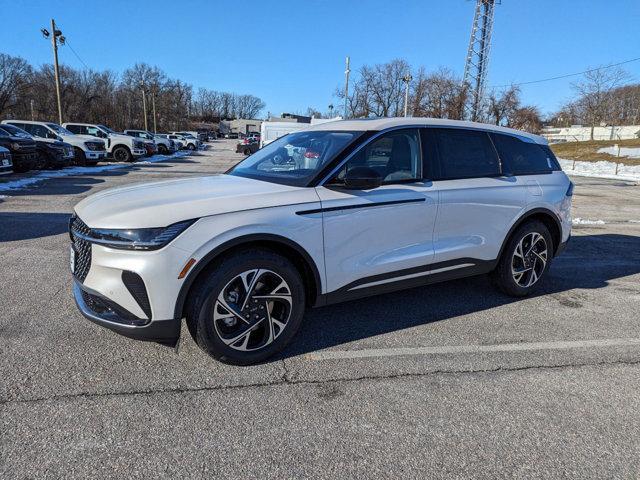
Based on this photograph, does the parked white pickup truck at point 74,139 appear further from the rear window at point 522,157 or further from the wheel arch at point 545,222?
the wheel arch at point 545,222

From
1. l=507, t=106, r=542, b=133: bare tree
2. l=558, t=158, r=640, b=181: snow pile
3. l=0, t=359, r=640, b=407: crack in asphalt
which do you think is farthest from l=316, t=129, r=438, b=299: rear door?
l=507, t=106, r=542, b=133: bare tree

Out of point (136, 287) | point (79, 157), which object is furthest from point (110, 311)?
point (79, 157)

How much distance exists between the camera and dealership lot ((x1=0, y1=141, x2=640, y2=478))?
2.39 metres

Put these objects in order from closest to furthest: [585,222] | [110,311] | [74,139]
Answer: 1. [110,311]
2. [585,222]
3. [74,139]

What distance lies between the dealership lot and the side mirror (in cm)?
125

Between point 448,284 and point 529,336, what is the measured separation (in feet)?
4.60

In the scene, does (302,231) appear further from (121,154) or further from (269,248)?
(121,154)

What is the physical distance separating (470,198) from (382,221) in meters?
1.09

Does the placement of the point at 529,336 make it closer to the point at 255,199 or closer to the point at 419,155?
the point at 419,155

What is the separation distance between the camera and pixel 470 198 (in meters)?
4.31

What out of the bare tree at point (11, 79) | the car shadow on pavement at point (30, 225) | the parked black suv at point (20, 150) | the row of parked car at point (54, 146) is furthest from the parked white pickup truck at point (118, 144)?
the bare tree at point (11, 79)

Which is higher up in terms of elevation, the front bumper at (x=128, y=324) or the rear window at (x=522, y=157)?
the rear window at (x=522, y=157)

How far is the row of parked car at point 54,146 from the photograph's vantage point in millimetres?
15219

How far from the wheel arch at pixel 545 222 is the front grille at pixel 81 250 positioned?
369 cm
